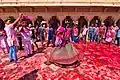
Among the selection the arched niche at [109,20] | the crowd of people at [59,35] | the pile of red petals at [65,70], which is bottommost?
the pile of red petals at [65,70]

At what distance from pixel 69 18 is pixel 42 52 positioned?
4.96m

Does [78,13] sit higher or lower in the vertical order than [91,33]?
higher

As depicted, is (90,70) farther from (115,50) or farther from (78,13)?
(78,13)

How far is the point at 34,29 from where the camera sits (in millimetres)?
12273


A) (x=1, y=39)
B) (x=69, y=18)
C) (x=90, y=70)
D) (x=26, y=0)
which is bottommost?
(x=90, y=70)

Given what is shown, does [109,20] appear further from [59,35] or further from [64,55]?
[64,55]

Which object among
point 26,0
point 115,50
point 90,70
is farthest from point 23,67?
point 26,0

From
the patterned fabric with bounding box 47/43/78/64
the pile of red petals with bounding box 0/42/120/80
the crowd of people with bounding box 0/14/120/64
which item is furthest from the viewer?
the crowd of people with bounding box 0/14/120/64

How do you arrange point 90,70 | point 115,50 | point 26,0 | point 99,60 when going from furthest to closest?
point 26,0, point 115,50, point 99,60, point 90,70

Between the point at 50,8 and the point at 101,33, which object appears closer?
the point at 101,33

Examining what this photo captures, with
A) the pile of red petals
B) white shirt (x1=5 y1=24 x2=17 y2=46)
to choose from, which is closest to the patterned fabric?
the pile of red petals

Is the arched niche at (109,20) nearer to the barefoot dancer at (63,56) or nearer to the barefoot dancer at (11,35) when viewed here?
the barefoot dancer at (63,56)

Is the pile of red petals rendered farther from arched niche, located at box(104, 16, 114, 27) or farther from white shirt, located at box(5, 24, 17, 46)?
arched niche, located at box(104, 16, 114, 27)

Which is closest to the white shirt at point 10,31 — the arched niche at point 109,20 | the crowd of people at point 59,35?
the crowd of people at point 59,35
